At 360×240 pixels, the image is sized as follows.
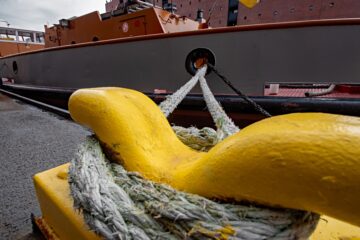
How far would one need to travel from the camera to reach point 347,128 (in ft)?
1.28

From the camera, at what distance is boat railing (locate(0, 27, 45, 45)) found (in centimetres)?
1020

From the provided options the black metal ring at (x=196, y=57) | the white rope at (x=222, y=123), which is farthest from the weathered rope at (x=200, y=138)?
the black metal ring at (x=196, y=57)

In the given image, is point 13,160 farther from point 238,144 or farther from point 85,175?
point 238,144

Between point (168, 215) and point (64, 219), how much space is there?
1.45 ft

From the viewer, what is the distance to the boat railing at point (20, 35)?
10.2 meters

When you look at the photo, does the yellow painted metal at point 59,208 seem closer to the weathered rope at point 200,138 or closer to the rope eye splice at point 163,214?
the rope eye splice at point 163,214

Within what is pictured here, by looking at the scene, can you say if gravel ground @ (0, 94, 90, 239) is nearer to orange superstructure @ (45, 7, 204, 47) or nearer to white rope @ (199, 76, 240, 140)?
white rope @ (199, 76, 240, 140)

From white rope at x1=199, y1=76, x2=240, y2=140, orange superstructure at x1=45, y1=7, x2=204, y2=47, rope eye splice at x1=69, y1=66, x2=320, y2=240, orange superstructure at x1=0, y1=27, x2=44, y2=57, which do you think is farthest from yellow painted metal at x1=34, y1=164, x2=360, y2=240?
orange superstructure at x1=0, y1=27, x2=44, y2=57

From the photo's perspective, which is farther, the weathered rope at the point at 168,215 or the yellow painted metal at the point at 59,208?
the yellow painted metal at the point at 59,208

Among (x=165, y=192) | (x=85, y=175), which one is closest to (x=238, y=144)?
(x=165, y=192)

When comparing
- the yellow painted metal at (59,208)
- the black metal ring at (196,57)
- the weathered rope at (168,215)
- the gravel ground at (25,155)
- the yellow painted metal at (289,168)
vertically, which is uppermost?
the black metal ring at (196,57)

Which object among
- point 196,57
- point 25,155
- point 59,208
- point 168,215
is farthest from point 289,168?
point 196,57

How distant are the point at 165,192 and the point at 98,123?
33 cm

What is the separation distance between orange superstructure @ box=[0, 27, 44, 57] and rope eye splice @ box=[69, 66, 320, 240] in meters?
11.6
